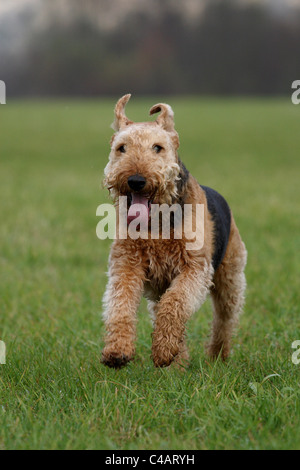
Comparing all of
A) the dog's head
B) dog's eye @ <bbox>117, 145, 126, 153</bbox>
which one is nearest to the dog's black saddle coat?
the dog's head

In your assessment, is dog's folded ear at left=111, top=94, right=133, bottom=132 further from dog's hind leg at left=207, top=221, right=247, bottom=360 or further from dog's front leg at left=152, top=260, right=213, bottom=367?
dog's hind leg at left=207, top=221, right=247, bottom=360

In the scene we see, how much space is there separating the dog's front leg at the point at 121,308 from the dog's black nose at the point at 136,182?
531 millimetres

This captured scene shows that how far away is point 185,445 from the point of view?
113 inches

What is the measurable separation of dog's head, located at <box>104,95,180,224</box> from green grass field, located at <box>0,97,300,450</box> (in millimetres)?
1019

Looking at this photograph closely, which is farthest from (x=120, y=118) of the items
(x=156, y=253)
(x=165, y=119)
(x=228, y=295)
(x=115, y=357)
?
(x=228, y=295)

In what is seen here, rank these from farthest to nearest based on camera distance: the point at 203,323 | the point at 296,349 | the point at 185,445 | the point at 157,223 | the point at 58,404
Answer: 1. the point at 203,323
2. the point at 296,349
3. the point at 157,223
4. the point at 58,404
5. the point at 185,445

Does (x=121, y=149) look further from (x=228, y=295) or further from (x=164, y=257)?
(x=228, y=295)

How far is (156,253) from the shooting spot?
3.71 metres

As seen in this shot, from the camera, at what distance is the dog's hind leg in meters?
4.48

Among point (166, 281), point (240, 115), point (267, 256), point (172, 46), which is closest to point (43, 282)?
point (267, 256)

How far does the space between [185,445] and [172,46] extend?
5665cm

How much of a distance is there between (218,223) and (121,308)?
924 millimetres

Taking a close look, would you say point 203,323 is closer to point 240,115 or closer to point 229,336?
point 229,336

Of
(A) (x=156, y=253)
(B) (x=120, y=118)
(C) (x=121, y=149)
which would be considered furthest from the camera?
(B) (x=120, y=118)
